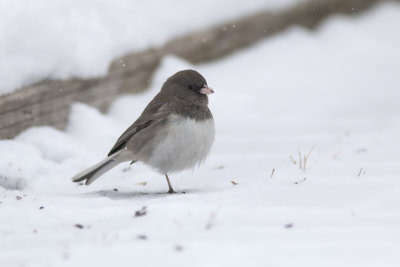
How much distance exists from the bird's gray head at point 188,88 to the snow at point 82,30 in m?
0.88

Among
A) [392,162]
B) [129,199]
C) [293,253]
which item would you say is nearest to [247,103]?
[392,162]

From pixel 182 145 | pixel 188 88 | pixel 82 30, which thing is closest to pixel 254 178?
pixel 182 145

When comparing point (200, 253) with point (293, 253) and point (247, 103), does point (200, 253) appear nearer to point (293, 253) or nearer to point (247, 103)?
point (293, 253)

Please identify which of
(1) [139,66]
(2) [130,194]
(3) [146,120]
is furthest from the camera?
(1) [139,66]

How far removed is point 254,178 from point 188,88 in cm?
64

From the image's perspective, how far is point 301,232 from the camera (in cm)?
240

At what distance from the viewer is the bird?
3.43 m

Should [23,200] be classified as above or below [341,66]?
below

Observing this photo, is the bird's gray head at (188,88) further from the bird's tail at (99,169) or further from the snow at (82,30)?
the snow at (82,30)

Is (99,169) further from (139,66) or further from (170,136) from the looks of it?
(139,66)

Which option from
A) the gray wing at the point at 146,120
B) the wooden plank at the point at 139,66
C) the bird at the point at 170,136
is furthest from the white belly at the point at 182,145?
the wooden plank at the point at 139,66

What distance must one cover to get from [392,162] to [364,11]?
375 cm

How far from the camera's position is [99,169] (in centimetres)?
348

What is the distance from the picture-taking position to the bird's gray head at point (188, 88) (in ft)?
11.9
